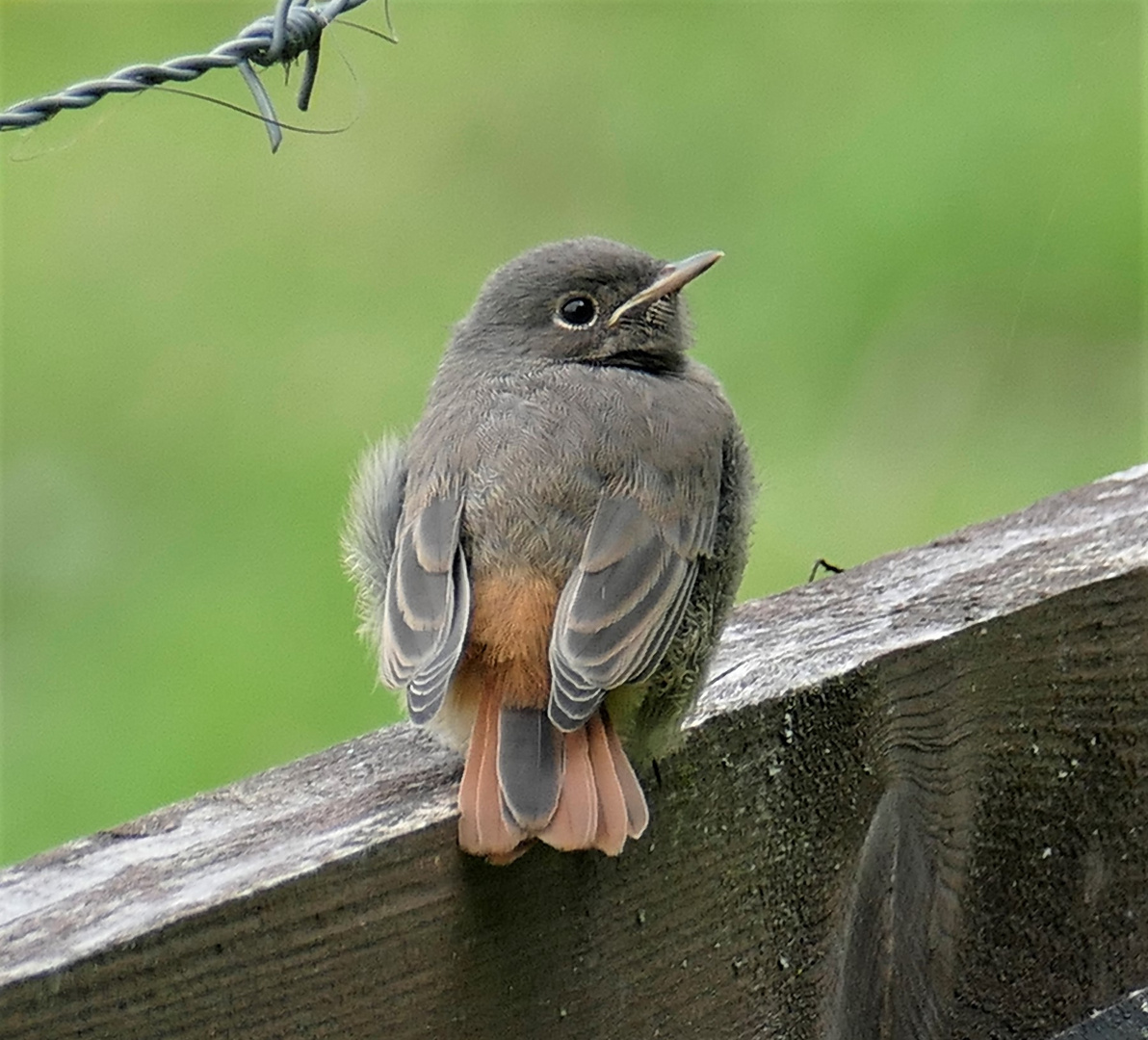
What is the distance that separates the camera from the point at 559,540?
11.5 ft

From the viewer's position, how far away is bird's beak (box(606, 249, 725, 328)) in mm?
4227

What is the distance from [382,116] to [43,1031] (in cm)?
607

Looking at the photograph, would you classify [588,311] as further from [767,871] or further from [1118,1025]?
[1118,1025]

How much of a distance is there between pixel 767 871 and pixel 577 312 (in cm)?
175

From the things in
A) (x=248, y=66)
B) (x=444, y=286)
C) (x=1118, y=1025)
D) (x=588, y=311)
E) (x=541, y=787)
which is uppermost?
(x=248, y=66)

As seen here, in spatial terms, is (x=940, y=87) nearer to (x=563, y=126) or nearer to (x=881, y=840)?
(x=563, y=126)

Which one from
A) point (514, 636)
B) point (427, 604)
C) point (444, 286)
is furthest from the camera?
point (444, 286)

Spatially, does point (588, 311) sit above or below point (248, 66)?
below

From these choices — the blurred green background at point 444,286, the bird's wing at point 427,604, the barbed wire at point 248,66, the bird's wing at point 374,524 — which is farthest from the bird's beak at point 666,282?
the blurred green background at point 444,286

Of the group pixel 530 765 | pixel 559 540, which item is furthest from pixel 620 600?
pixel 530 765

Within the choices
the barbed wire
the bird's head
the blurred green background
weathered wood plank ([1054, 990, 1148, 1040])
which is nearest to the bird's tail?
weathered wood plank ([1054, 990, 1148, 1040])

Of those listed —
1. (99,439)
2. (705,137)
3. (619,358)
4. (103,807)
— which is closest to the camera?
(619,358)

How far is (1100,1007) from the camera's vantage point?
3141 mm

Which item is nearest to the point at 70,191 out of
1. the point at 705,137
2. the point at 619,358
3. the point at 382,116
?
the point at 382,116
